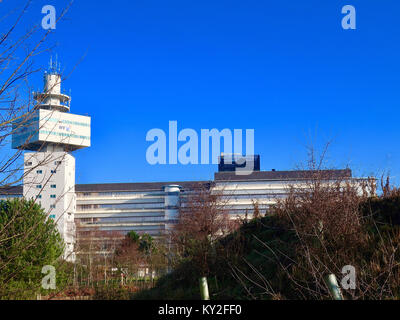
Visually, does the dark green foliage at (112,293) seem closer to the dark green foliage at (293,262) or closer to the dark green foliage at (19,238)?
the dark green foliage at (293,262)

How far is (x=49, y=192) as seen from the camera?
89.2 metres

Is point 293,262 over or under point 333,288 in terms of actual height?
under

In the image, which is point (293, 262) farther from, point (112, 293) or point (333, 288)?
point (112, 293)

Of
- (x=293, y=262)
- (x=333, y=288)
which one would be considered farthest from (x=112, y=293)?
(x=333, y=288)

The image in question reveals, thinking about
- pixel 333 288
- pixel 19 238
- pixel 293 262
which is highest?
pixel 19 238

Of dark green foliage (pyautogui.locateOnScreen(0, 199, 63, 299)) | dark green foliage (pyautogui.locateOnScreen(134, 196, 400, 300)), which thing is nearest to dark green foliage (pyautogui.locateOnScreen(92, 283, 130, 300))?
dark green foliage (pyautogui.locateOnScreen(134, 196, 400, 300))

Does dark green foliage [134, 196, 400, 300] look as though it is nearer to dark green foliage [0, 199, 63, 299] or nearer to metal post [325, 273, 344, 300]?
metal post [325, 273, 344, 300]

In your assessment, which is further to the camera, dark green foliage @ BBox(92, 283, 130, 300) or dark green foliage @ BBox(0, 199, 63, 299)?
dark green foliage @ BBox(92, 283, 130, 300)

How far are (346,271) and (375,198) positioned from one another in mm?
5877

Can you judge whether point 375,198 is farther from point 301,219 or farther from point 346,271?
point 346,271

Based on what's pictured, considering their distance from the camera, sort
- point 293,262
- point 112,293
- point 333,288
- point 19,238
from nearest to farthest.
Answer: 1. point 19,238
2. point 333,288
3. point 293,262
4. point 112,293

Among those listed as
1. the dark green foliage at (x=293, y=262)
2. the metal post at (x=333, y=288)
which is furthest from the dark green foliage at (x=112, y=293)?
the metal post at (x=333, y=288)
